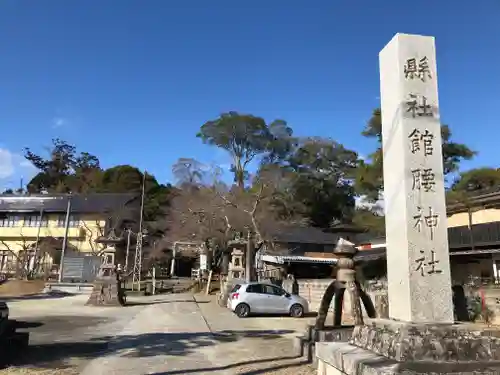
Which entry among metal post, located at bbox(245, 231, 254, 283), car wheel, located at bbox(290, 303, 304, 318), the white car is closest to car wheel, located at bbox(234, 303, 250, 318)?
the white car

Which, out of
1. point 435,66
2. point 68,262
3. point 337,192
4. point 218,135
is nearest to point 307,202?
point 337,192

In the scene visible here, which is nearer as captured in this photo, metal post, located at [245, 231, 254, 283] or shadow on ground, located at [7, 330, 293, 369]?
shadow on ground, located at [7, 330, 293, 369]

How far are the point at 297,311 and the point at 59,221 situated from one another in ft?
123

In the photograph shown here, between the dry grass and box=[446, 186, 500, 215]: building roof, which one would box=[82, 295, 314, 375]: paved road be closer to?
box=[446, 186, 500, 215]: building roof

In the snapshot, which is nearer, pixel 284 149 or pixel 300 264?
pixel 300 264

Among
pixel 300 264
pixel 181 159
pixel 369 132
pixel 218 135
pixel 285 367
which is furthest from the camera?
pixel 218 135

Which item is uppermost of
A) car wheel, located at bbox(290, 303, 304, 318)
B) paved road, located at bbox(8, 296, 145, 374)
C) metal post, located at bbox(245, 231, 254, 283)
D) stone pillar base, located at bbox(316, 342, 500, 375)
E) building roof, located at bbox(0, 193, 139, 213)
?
building roof, located at bbox(0, 193, 139, 213)

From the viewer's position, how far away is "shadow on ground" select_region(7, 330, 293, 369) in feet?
27.3

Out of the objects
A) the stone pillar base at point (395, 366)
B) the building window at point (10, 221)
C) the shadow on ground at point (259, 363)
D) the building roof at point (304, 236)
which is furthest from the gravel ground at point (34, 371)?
the building window at point (10, 221)

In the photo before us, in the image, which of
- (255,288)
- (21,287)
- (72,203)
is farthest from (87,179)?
(255,288)

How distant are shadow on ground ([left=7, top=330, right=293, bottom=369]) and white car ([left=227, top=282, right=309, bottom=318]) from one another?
206 inches

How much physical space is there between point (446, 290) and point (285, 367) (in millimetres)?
3963

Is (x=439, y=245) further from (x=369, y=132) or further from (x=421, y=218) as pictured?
(x=369, y=132)

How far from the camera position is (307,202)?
161ft
